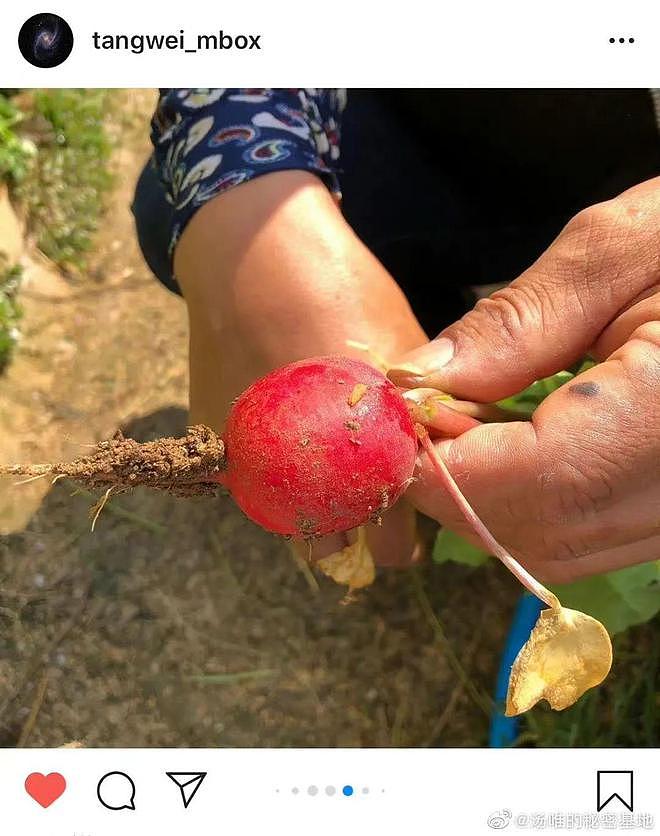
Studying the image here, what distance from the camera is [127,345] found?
78.0 inches

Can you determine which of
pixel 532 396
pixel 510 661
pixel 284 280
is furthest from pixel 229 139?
pixel 510 661

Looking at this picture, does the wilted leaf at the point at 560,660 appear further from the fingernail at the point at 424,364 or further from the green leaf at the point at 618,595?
the green leaf at the point at 618,595

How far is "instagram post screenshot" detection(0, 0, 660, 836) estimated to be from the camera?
943 mm

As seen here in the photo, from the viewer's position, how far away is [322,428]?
893mm

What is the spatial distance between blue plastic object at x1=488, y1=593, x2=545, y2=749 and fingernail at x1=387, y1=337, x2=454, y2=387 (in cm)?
67

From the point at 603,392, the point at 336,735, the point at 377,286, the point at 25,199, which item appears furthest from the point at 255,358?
the point at 25,199

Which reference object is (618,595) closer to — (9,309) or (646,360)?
(646,360)
